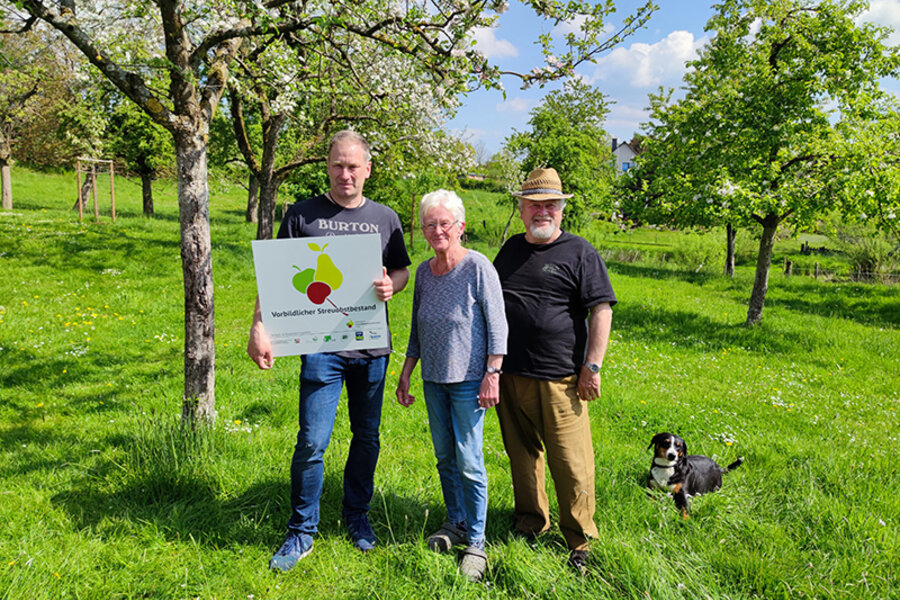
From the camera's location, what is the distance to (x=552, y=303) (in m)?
3.20

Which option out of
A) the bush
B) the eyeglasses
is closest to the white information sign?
the eyeglasses

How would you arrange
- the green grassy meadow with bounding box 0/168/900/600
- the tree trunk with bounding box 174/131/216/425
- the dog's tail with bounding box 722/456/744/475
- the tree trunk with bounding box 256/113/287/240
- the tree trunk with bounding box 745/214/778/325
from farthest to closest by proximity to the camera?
the tree trunk with bounding box 256/113/287/240 → the tree trunk with bounding box 745/214/778/325 → the dog's tail with bounding box 722/456/744/475 → the tree trunk with bounding box 174/131/216/425 → the green grassy meadow with bounding box 0/168/900/600

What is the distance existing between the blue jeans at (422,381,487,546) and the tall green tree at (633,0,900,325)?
379 inches

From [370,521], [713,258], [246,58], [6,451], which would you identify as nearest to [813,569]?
[370,521]

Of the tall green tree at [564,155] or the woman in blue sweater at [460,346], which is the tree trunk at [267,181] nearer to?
the woman in blue sweater at [460,346]

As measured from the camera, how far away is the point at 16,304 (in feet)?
29.7

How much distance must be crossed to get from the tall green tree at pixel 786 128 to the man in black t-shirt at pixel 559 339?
29.2 ft

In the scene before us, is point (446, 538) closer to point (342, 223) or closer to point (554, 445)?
point (554, 445)

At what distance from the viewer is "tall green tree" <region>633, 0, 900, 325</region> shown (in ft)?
32.9

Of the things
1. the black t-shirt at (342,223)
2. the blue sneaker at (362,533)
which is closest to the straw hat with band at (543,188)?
the black t-shirt at (342,223)

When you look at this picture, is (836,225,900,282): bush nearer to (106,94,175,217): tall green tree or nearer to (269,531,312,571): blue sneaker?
(269,531,312,571): blue sneaker

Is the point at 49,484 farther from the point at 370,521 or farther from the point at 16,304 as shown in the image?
the point at 16,304

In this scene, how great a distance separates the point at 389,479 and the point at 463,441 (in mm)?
1321

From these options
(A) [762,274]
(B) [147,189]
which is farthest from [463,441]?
(B) [147,189]
